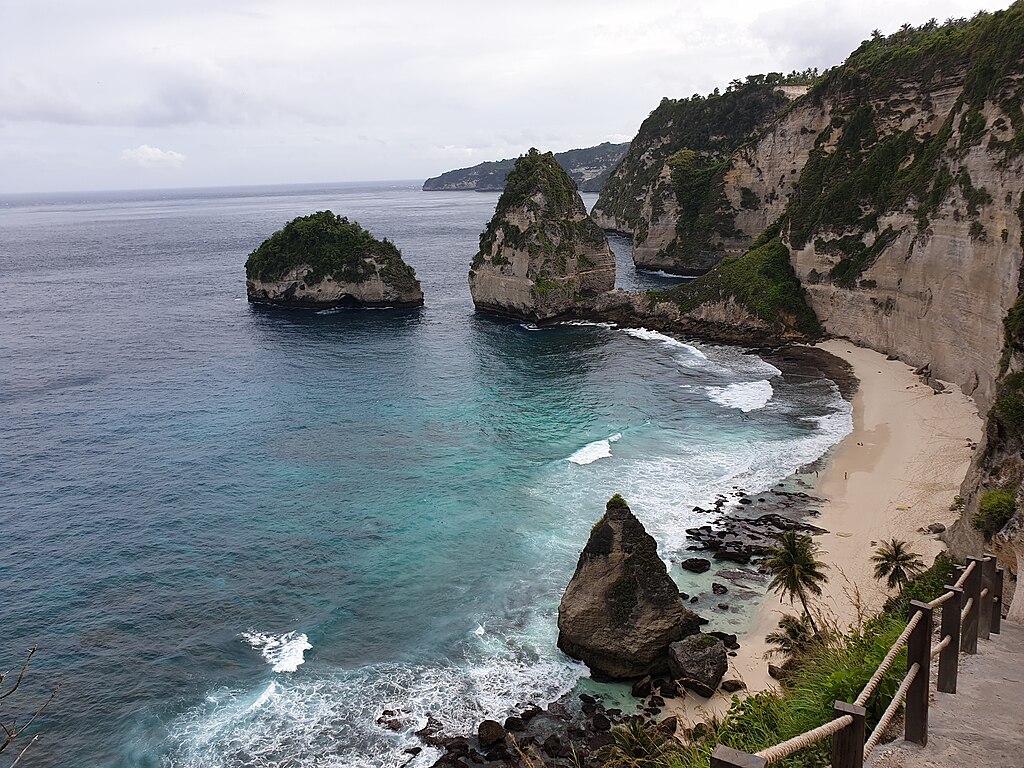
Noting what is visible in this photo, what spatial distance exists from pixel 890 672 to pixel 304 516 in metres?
33.2

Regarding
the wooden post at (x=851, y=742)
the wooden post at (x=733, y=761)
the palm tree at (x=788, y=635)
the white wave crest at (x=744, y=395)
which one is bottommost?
the palm tree at (x=788, y=635)

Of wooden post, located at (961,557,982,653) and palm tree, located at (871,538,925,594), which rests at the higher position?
wooden post, located at (961,557,982,653)

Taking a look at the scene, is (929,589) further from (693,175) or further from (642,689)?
(693,175)

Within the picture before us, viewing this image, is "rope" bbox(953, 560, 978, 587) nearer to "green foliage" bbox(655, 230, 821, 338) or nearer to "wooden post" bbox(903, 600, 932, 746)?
"wooden post" bbox(903, 600, 932, 746)

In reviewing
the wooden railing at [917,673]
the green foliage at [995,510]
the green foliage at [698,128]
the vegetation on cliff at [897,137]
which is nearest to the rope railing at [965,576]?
the wooden railing at [917,673]

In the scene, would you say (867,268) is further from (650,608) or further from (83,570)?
(83,570)

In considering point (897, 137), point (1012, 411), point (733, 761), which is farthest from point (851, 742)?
point (897, 137)

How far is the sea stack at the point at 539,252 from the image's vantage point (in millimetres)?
83250

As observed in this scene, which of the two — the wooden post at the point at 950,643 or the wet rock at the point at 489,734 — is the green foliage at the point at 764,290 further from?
the wooden post at the point at 950,643

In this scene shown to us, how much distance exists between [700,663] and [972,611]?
17.3 metres

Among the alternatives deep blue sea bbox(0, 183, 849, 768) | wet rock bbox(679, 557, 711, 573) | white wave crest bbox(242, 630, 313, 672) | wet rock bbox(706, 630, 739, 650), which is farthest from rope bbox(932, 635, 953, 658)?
wet rock bbox(679, 557, 711, 573)

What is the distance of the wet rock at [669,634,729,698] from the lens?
25406 millimetres

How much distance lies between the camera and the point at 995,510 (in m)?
21.7

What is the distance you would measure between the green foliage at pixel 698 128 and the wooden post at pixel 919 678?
11452 centimetres
